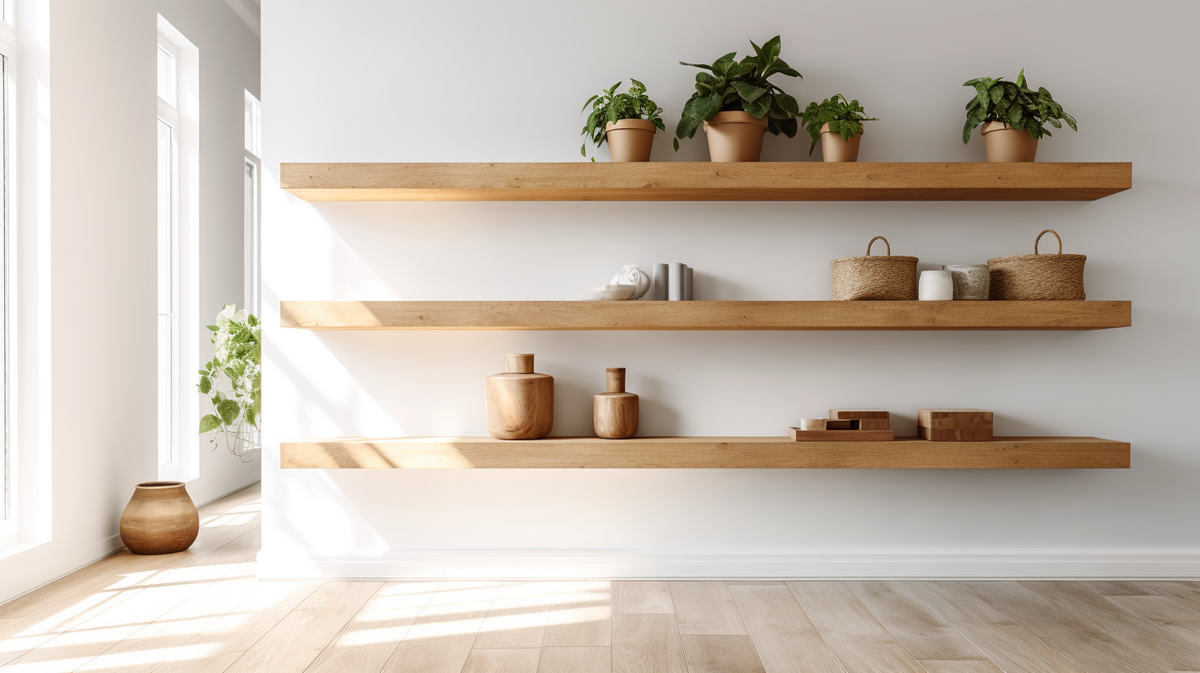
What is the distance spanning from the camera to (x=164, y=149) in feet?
12.2

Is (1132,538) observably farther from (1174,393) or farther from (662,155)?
(662,155)

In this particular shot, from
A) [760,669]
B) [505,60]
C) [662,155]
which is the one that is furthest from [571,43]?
A: [760,669]

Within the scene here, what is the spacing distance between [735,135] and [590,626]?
1619 mm

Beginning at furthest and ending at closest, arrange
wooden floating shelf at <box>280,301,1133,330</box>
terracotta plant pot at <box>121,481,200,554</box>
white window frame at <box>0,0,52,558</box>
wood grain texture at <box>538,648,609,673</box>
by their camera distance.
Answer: terracotta plant pot at <box>121,481,200,554</box> → white window frame at <box>0,0,52,558</box> → wooden floating shelf at <box>280,301,1133,330</box> → wood grain texture at <box>538,648,609,673</box>

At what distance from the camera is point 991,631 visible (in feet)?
6.72

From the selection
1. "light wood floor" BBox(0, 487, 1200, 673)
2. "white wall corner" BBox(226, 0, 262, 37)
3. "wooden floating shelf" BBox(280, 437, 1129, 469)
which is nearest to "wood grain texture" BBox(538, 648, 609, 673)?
"light wood floor" BBox(0, 487, 1200, 673)

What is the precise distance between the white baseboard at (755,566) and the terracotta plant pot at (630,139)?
1.39 metres

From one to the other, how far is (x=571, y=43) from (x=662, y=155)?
0.52 metres

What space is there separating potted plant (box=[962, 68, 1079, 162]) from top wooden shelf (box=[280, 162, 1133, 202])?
97mm

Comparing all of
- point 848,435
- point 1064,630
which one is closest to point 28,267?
point 848,435

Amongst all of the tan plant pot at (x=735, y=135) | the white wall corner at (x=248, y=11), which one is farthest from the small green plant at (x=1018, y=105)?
the white wall corner at (x=248, y=11)

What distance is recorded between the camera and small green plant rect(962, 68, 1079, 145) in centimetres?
238

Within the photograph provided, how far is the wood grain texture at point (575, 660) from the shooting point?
181 cm

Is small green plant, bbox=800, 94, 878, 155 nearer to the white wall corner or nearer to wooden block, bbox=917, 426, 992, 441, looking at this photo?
wooden block, bbox=917, 426, 992, 441
